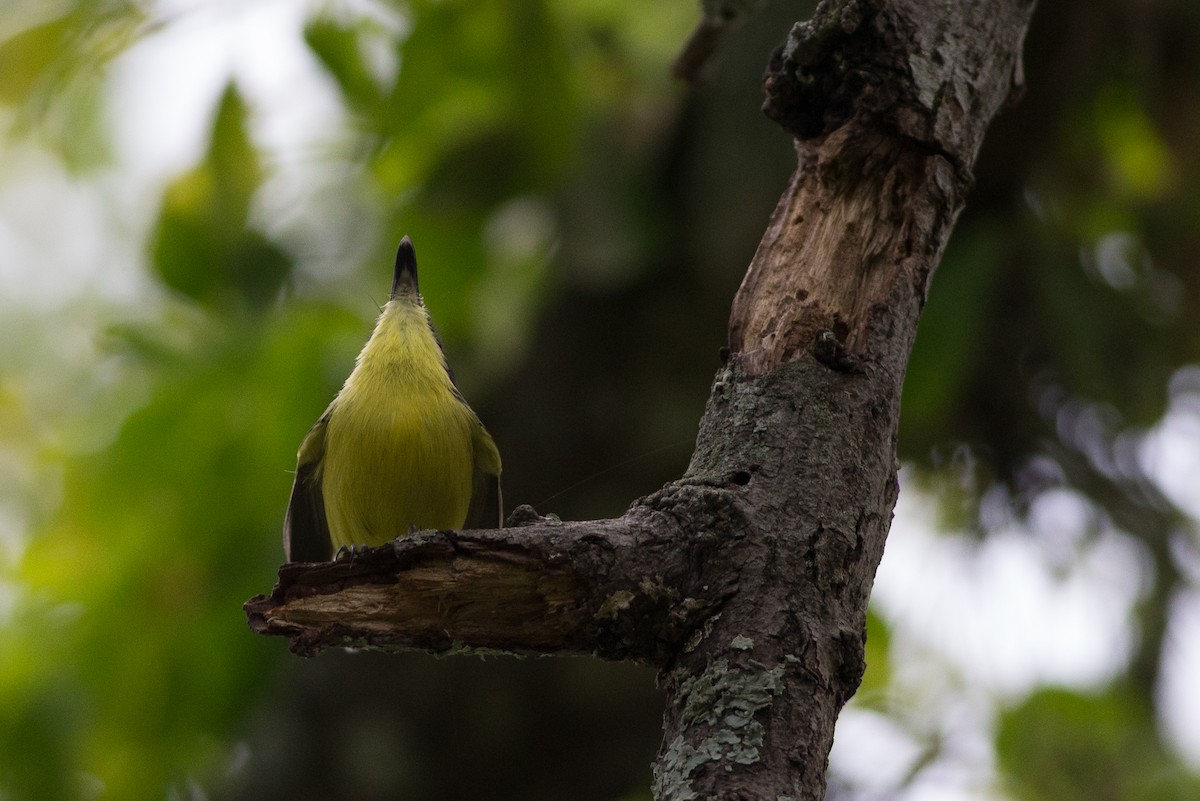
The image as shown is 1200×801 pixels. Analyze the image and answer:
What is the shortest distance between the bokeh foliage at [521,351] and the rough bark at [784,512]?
2.29 metres

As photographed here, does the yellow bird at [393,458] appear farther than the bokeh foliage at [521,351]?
No

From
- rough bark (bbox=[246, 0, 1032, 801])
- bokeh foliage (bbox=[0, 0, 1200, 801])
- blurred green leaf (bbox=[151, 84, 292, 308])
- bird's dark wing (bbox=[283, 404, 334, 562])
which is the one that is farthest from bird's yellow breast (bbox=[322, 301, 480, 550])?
rough bark (bbox=[246, 0, 1032, 801])

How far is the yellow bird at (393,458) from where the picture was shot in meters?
4.00

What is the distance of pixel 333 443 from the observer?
13.5 feet

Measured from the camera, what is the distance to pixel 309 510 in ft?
15.1

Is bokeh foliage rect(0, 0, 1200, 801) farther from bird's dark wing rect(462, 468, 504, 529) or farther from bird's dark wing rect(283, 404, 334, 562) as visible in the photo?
bird's dark wing rect(462, 468, 504, 529)

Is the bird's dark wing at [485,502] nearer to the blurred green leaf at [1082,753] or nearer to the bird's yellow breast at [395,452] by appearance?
the bird's yellow breast at [395,452]

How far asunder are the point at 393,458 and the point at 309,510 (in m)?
0.82

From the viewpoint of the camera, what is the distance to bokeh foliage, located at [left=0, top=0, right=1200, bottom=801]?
15.1ft

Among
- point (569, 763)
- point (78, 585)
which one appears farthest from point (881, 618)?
point (78, 585)

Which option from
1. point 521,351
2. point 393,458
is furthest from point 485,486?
point 521,351

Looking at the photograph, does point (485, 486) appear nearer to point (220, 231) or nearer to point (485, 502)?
point (485, 502)

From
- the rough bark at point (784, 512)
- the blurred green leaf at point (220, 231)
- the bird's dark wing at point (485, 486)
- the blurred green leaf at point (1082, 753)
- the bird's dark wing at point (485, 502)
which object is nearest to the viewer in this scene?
the rough bark at point (784, 512)

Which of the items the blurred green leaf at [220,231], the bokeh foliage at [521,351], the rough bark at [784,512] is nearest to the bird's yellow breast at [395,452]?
the bokeh foliage at [521,351]
